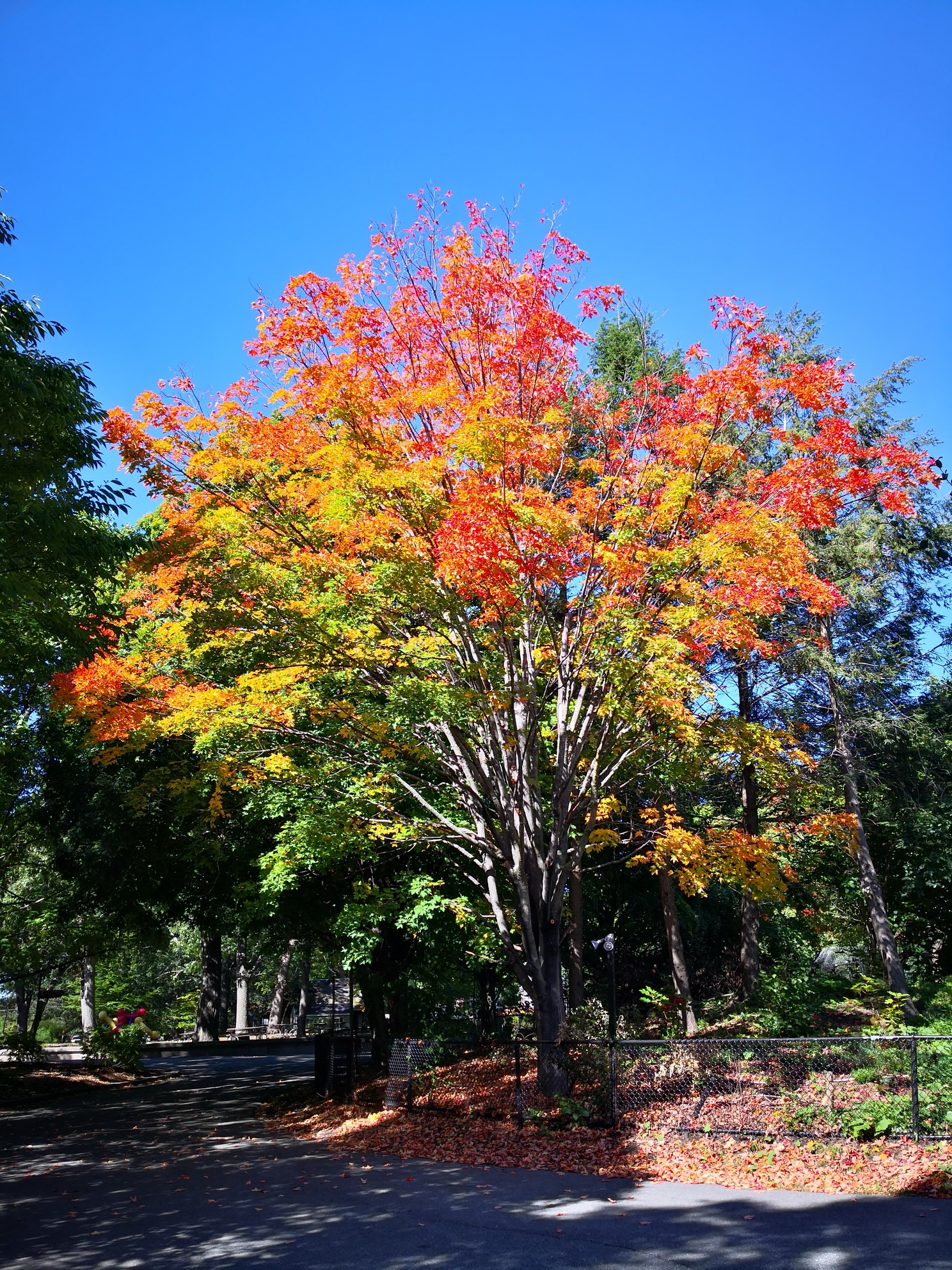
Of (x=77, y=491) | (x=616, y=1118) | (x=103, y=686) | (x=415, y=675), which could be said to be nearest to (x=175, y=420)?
(x=77, y=491)

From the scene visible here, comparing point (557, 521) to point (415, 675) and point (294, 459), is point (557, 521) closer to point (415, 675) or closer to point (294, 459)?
point (415, 675)

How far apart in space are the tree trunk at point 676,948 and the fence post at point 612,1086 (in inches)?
244

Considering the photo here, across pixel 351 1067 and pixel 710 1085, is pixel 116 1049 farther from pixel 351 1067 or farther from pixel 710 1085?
pixel 710 1085

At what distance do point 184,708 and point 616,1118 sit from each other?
22.8 ft

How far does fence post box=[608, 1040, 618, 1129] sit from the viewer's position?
32.8ft

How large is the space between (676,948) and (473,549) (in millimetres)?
10852

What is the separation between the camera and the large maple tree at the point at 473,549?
10328 mm

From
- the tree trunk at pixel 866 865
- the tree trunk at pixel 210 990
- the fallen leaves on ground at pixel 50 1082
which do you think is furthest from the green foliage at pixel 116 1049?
the tree trunk at pixel 866 865

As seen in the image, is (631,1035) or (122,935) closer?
(631,1035)

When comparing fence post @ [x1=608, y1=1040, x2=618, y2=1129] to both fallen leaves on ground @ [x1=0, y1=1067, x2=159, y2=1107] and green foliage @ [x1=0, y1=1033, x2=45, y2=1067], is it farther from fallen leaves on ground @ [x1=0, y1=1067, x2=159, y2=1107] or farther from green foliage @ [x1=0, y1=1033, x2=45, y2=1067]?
green foliage @ [x1=0, y1=1033, x2=45, y2=1067]

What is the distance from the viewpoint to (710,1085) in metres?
10.5

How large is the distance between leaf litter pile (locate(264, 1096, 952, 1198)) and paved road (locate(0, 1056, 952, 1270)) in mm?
336

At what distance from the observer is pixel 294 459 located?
11.3m

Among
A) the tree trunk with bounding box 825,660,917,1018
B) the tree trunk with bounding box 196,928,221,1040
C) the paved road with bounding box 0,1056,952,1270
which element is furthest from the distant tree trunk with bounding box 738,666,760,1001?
the tree trunk with bounding box 196,928,221,1040
